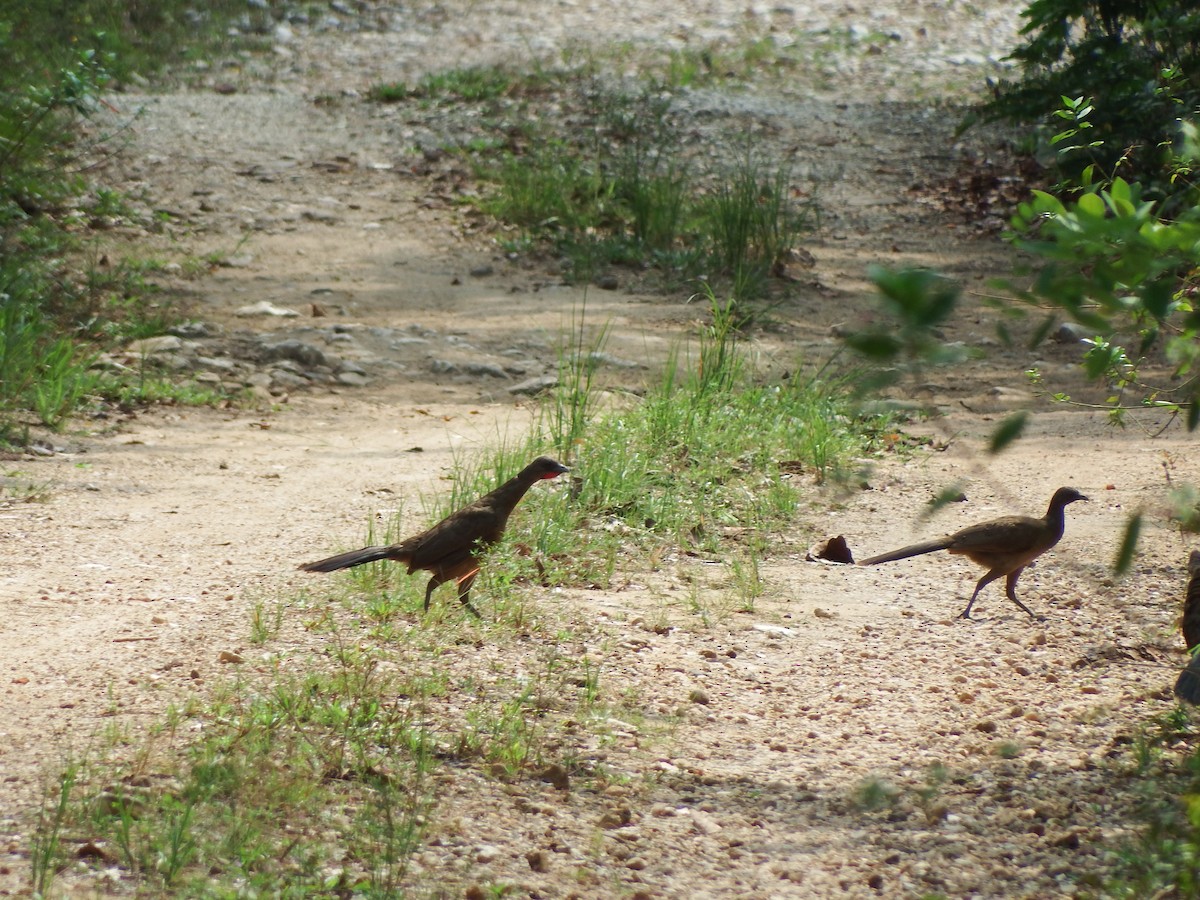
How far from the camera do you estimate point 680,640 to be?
4602mm

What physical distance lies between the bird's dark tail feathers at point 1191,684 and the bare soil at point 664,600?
0.61 ft

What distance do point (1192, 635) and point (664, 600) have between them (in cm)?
181

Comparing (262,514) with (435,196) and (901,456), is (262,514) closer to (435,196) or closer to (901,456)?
(901,456)

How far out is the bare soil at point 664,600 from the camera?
3.26 m

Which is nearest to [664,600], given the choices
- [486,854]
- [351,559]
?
[351,559]

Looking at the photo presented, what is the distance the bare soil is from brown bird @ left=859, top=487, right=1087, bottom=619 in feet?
0.65

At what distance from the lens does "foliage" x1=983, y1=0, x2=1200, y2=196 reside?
9164 mm

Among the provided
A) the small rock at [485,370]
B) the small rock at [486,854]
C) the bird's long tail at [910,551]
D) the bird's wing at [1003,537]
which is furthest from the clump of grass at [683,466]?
the small rock at [486,854]

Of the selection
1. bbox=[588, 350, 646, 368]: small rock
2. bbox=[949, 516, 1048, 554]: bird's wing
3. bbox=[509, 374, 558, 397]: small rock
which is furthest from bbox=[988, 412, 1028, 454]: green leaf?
bbox=[588, 350, 646, 368]: small rock

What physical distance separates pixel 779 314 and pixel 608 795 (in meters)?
6.58

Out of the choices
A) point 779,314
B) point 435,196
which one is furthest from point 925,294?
point 435,196

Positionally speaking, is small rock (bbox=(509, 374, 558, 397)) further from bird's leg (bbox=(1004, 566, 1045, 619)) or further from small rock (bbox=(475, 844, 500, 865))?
small rock (bbox=(475, 844, 500, 865))

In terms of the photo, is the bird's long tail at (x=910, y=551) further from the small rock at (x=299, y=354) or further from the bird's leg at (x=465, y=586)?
the small rock at (x=299, y=354)

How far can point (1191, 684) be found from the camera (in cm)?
373
